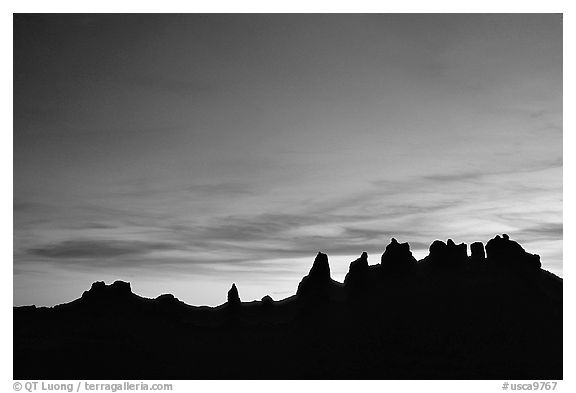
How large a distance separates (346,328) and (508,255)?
27640 mm

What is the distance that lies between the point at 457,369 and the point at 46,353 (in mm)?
28681

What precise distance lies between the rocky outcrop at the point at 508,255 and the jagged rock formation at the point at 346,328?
0.20 m

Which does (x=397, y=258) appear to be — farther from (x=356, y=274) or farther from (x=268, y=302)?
(x=268, y=302)

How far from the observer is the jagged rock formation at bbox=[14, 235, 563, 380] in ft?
109

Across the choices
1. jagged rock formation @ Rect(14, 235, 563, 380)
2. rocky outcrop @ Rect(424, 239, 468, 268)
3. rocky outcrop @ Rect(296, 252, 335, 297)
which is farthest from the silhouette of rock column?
rocky outcrop @ Rect(424, 239, 468, 268)

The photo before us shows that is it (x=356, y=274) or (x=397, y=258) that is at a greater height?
(x=397, y=258)

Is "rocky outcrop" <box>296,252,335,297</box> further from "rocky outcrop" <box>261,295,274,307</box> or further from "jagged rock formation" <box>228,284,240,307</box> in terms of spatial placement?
"jagged rock formation" <box>228,284,240,307</box>

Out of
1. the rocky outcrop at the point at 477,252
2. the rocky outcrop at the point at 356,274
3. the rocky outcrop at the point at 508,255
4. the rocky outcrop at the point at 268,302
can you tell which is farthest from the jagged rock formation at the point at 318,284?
the rocky outcrop at the point at 508,255

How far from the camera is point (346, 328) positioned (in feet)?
202

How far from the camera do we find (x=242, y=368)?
116 ft
